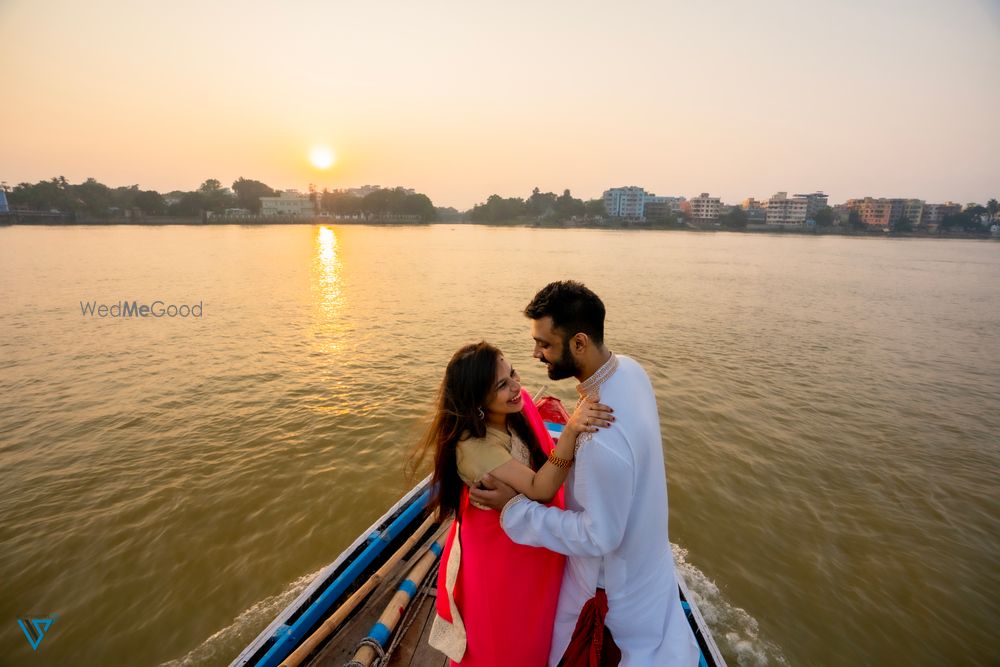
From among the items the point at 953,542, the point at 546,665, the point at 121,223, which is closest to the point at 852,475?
the point at 953,542

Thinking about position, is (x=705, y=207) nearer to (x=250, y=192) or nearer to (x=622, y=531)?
(x=250, y=192)

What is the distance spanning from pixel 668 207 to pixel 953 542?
18497 centimetres

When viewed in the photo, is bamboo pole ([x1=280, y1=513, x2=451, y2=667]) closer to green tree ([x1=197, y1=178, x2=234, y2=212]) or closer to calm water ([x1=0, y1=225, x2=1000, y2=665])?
calm water ([x1=0, y1=225, x2=1000, y2=665])

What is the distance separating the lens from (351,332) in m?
19.4

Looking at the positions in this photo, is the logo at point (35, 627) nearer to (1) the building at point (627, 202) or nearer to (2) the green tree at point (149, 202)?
(2) the green tree at point (149, 202)

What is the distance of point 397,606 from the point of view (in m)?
4.24

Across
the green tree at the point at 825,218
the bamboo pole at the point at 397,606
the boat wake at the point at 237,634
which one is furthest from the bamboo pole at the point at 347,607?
the green tree at the point at 825,218

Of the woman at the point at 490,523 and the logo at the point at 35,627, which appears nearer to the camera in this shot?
the woman at the point at 490,523

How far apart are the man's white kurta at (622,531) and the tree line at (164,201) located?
450 ft

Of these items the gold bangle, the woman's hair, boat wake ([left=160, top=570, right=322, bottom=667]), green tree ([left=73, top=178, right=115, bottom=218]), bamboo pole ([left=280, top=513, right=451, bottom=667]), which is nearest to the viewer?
the gold bangle

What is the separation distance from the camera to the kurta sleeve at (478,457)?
2.43 metres

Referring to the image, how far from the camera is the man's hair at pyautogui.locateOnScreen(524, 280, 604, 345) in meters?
2.49

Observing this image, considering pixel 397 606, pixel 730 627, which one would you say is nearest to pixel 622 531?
pixel 397 606

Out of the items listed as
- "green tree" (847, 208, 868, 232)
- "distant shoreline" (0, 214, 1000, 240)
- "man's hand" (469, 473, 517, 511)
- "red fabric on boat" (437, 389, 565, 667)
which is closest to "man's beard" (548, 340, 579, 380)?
"man's hand" (469, 473, 517, 511)
